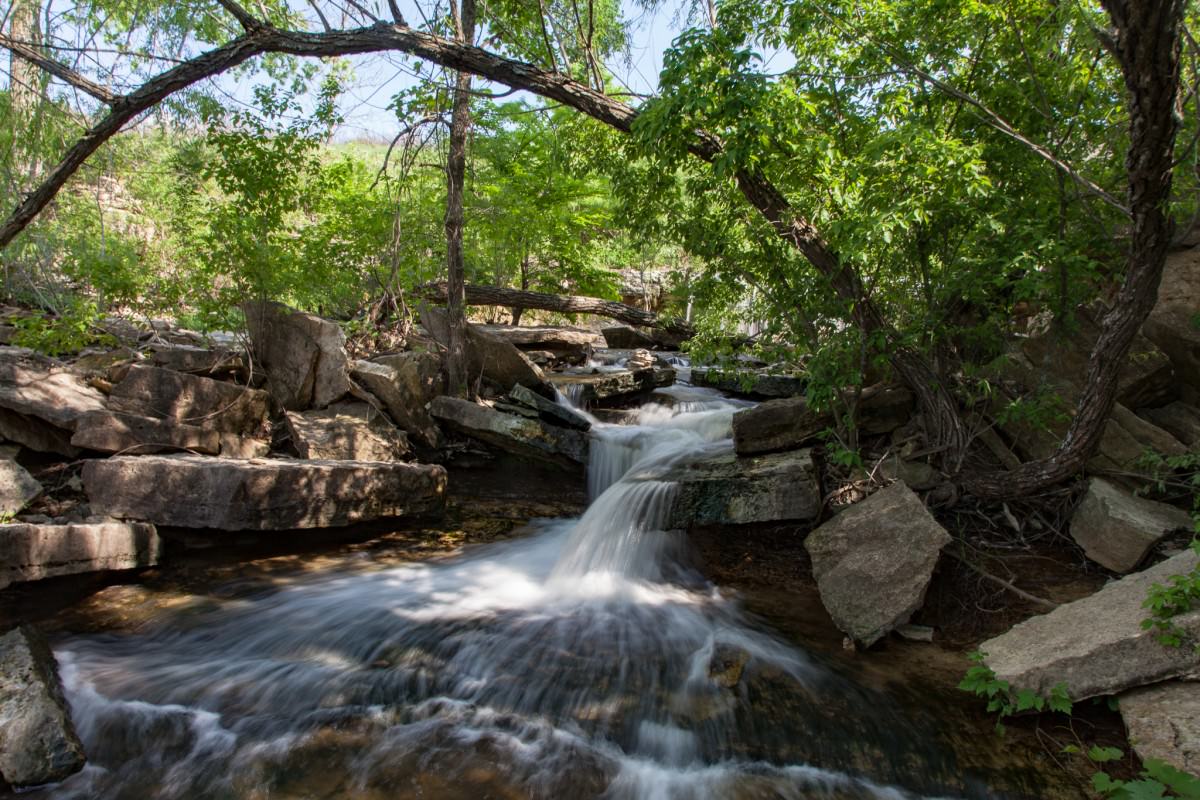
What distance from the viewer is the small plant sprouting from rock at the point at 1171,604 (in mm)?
3025

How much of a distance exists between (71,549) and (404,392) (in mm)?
3469

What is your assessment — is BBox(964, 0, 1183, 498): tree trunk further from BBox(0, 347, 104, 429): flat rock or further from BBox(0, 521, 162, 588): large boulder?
BBox(0, 347, 104, 429): flat rock

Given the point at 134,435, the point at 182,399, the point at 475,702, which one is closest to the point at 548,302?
the point at 182,399

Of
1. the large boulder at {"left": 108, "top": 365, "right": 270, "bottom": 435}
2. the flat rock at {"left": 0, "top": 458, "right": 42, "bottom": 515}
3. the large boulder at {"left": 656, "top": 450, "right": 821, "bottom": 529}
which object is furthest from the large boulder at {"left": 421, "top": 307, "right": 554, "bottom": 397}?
the flat rock at {"left": 0, "top": 458, "right": 42, "bottom": 515}

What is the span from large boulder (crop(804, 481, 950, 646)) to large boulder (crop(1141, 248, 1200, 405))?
2982 millimetres

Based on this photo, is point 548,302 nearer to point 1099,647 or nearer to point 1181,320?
point 1181,320

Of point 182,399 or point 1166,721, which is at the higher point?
point 182,399

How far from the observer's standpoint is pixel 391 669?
3902mm

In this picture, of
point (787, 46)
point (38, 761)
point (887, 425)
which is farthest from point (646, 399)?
point (38, 761)

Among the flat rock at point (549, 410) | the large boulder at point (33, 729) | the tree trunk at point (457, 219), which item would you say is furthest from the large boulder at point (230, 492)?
the tree trunk at point (457, 219)

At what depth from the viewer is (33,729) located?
2875 millimetres

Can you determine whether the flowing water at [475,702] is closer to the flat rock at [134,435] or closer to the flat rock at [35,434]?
the flat rock at [134,435]

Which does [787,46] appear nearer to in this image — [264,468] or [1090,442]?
[1090,442]

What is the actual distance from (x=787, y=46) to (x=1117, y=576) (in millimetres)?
4852
